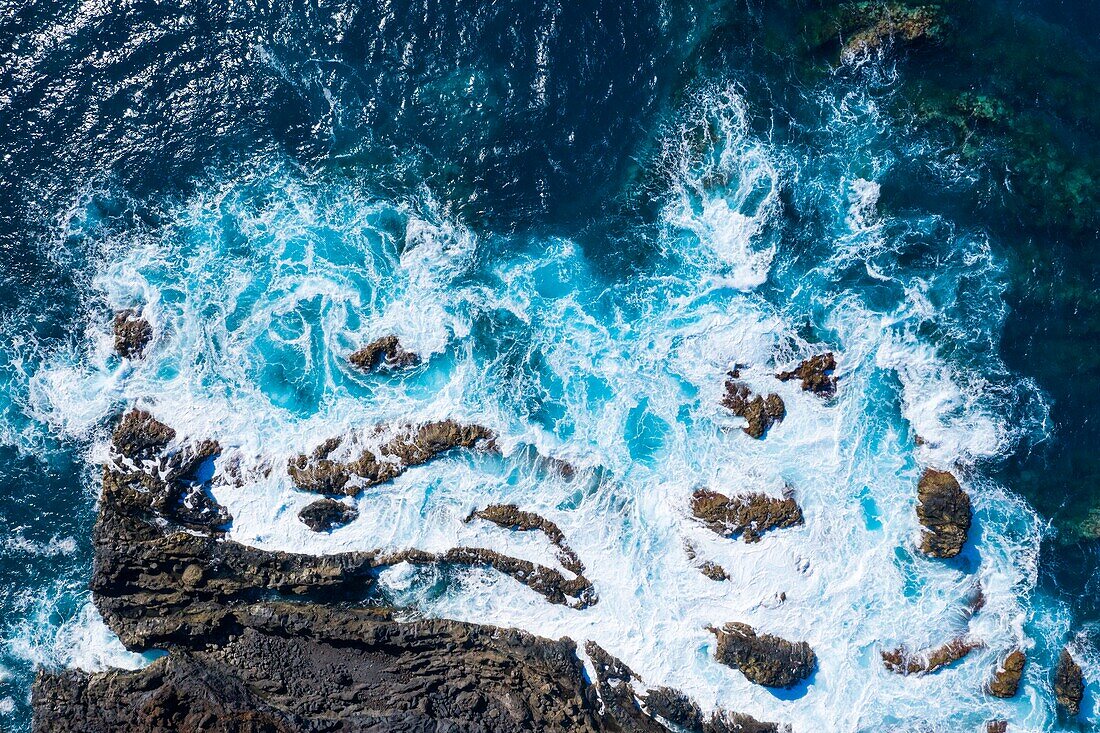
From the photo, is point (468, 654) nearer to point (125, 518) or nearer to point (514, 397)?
point (514, 397)

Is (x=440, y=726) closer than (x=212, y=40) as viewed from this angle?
Yes

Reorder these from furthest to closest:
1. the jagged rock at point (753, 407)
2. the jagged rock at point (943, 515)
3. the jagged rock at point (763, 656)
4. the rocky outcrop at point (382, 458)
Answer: the jagged rock at point (753, 407), the jagged rock at point (943, 515), the rocky outcrop at point (382, 458), the jagged rock at point (763, 656)

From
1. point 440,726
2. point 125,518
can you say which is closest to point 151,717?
point 125,518

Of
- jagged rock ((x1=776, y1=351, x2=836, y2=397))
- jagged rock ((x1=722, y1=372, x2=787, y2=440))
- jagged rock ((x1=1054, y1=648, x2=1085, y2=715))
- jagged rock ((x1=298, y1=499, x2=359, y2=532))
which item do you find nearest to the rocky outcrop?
jagged rock ((x1=298, y1=499, x2=359, y2=532))

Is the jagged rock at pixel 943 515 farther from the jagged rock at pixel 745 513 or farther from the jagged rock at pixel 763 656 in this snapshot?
the jagged rock at pixel 763 656

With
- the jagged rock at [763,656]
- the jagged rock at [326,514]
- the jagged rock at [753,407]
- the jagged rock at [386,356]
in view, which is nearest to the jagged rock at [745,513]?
the jagged rock at [753,407]

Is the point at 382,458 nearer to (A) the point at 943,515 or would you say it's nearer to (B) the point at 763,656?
(B) the point at 763,656

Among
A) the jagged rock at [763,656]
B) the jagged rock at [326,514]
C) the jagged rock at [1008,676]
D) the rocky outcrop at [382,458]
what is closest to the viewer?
the jagged rock at [763,656]
